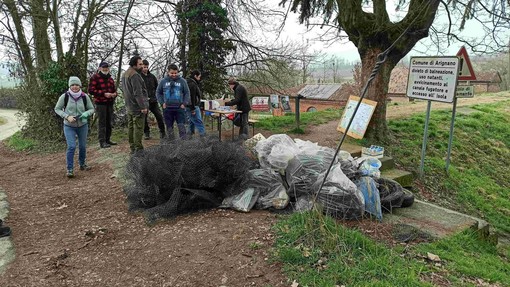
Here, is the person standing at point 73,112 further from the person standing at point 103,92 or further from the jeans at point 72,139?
the person standing at point 103,92

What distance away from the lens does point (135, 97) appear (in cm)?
635

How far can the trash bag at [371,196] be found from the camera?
13.5ft

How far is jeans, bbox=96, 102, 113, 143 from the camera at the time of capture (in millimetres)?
7863

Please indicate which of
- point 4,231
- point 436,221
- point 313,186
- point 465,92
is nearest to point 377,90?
point 465,92

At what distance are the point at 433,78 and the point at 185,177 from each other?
4.67m

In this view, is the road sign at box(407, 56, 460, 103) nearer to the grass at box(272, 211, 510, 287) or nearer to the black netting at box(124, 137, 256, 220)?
the grass at box(272, 211, 510, 287)

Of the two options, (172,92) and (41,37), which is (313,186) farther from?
(41,37)

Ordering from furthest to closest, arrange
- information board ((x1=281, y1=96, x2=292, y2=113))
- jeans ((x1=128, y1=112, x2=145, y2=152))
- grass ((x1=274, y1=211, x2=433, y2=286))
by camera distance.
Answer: information board ((x1=281, y1=96, x2=292, y2=113)) < jeans ((x1=128, y1=112, x2=145, y2=152)) < grass ((x1=274, y1=211, x2=433, y2=286))

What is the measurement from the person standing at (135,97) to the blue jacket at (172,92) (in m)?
0.41

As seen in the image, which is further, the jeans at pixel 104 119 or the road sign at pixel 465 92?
the jeans at pixel 104 119

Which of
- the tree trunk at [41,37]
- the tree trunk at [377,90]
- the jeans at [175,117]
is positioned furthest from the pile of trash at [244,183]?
the tree trunk at [41,37]

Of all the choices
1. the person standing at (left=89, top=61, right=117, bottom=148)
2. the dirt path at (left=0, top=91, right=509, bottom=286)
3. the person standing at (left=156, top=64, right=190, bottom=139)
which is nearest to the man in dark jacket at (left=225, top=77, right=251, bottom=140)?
the person standing at (left=156, top=64, right=190, bottom=139)

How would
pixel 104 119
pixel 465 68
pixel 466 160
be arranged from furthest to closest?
pixel 466 160
pixel 104 119
pixel 465 68

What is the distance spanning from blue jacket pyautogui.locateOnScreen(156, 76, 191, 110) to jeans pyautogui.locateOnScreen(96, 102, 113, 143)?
1.58 metres
